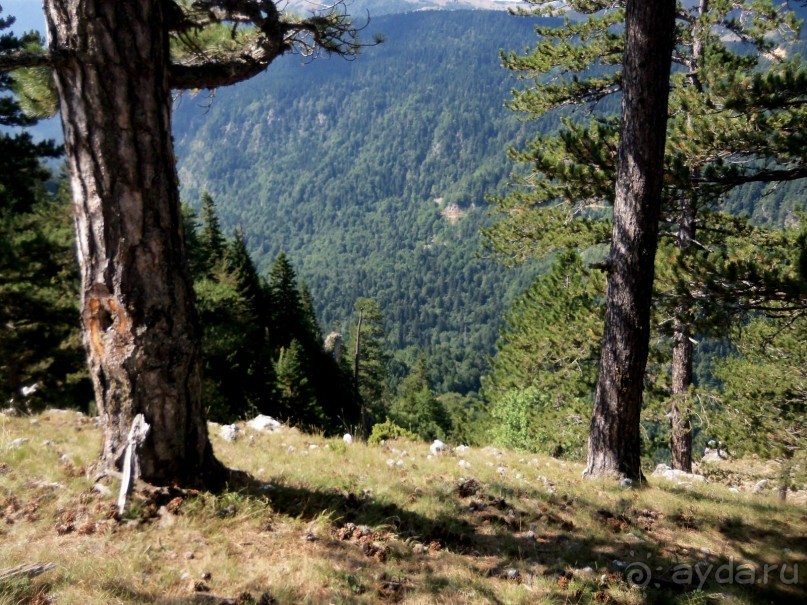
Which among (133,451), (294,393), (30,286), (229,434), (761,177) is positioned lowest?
(294,393)

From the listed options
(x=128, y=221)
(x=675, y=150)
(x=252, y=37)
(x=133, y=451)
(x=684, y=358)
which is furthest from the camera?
→ (x=684, y=358)

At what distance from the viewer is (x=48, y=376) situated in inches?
596

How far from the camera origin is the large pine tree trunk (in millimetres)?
3002

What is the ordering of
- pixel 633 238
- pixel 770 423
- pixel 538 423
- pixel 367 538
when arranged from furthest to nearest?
pixel 538 423
pixel 770 423
pixel 633 238
pixel 367 538

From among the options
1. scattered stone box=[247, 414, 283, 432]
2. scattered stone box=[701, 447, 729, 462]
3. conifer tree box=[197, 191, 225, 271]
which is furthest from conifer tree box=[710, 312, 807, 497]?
conifer tree box=[197, 191, 225, 271]

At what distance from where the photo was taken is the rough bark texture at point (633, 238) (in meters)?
5.01

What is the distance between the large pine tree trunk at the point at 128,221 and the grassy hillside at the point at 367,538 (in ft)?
1.69

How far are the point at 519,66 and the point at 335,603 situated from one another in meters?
11.2

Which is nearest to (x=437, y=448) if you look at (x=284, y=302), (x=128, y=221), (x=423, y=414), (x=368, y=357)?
(x=128, y=221)

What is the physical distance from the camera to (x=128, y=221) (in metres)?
3.14

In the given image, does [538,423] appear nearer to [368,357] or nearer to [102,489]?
[102,489]

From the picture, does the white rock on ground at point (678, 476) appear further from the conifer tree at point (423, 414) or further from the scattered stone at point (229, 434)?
the conifer tree at point (423, 414)

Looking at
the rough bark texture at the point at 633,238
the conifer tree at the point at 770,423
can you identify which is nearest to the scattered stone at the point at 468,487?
the rough bark texture at the point at 633,238

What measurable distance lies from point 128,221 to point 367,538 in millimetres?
2608
